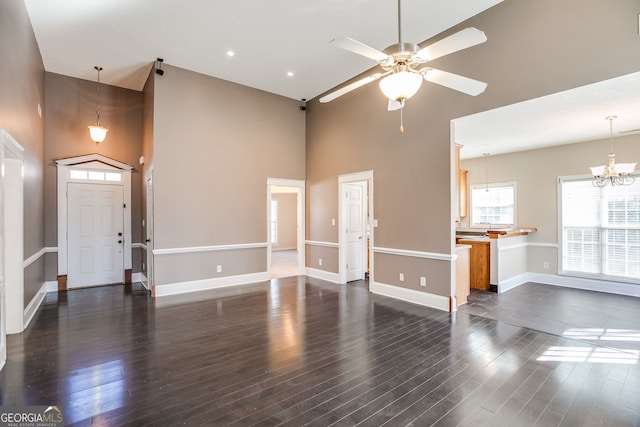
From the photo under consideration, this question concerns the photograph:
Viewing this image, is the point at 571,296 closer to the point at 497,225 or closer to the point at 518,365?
the point at 497,225

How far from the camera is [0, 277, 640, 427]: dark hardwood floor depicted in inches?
82.9

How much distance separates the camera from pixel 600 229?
18.4 feet

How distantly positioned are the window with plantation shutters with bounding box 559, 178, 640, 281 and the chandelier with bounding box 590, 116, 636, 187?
11 cm

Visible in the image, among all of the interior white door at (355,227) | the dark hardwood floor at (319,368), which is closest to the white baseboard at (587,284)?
the dark hardwood floor at (319,368)

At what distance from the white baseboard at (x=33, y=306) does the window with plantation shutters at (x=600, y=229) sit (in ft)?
28.7

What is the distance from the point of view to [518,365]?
2762 mm

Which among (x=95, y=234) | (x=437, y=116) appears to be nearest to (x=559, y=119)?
(x=437, y=116)

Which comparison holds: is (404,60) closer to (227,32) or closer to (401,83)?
(401,83)

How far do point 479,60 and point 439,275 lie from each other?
2.95 m

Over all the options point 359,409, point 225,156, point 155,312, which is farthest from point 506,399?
Result: point 225,156

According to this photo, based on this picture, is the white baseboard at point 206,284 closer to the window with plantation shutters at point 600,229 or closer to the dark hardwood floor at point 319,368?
the dark hardwood floor at point 319,368

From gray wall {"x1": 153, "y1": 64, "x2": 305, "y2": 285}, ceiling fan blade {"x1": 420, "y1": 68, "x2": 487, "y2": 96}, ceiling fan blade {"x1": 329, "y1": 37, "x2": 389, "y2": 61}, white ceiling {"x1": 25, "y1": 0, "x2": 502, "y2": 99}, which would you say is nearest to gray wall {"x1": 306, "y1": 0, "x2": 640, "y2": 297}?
white ceiling {"x1": 25, "y1": 0, "x2": 502, "y2": 99}

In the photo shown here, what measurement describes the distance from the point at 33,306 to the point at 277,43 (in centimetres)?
517

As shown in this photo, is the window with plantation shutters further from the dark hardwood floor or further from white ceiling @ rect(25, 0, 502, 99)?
white ceiling @ rect(25, 0, 502, 99)
